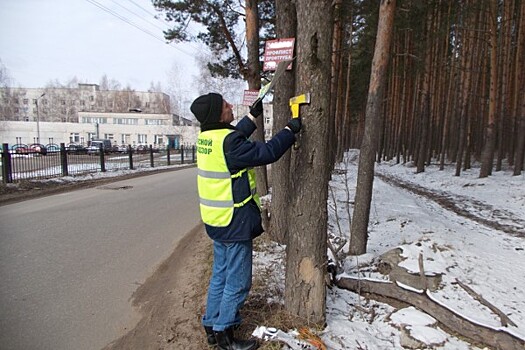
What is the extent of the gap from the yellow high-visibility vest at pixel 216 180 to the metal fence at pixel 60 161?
1139 cm

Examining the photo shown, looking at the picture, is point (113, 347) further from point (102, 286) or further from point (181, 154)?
point (181, 154)

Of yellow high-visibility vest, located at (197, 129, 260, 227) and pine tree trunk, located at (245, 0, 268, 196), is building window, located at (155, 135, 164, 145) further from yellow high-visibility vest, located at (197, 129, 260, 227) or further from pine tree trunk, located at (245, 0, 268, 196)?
yellow high-visibility vest, located at (197, 129, 260, 227)

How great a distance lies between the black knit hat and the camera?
2.58 meters

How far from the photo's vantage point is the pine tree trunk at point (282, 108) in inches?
184

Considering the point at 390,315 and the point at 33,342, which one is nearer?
the point at 33,342

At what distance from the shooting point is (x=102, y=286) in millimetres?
4070

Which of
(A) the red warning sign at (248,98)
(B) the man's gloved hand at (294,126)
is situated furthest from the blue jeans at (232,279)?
(A) the red warning sign at (248,98)

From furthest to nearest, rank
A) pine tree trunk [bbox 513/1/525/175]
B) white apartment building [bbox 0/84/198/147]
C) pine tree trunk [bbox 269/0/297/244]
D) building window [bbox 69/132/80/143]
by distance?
building window [bbox 69/132/80/143] < white apartment building [bbox 0/84/198/147] < pine tree trunk [bbox 513/1/525/175] < pine tree trunk [bbox 269/0/297/244]

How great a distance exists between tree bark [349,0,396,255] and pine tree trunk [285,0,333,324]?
2081 mm

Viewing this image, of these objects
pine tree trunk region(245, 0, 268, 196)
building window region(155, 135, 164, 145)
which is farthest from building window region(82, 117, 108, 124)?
pine tree trunk region(245, 0, 268, 196)

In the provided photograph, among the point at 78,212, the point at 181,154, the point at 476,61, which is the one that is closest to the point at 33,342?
the point at 78,212

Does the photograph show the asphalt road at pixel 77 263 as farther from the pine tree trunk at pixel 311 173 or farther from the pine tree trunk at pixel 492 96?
the pine tree trunk at pixel 492 96

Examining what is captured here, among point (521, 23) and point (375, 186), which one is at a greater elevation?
point (521, 23)

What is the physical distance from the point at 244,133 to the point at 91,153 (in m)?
15.7
